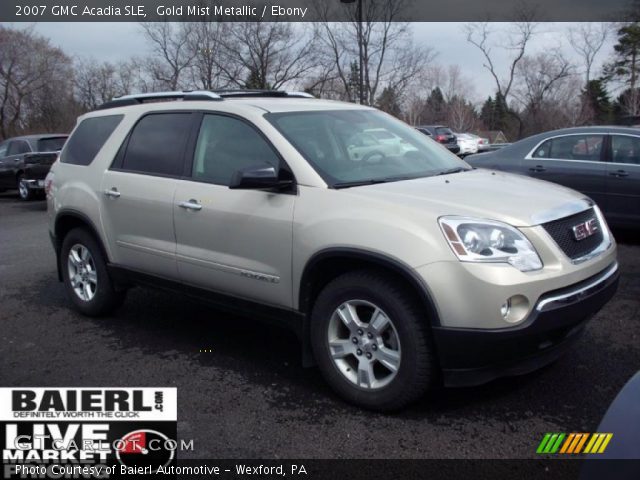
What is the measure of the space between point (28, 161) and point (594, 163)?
44.3 feet

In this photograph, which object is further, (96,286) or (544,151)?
(544,151)

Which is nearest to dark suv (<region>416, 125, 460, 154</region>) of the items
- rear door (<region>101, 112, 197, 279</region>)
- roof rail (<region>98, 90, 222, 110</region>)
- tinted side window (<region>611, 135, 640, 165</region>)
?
tinted side window (<region>611, 135, 640, 165</region>)

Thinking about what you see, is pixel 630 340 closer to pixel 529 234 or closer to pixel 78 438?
pixel 529 234

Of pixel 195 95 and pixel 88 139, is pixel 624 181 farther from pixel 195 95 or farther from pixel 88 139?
pixel 88 139

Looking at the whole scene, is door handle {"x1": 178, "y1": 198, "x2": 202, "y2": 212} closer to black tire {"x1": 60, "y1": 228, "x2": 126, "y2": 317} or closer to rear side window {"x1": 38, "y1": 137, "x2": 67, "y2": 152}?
black tire {"x1": 60, "y1": 228, "x2": 126, "y2": 317}

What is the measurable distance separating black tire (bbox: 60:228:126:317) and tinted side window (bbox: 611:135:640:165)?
608cm

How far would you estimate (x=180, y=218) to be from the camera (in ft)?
14.5

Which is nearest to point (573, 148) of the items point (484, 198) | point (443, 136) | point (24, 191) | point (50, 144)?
point (484, 198)

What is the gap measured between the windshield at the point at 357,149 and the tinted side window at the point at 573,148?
395 centimetres

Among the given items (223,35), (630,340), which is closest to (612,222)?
(630,340)

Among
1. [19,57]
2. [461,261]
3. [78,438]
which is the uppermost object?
[19,57]

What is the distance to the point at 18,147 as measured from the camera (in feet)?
54.7

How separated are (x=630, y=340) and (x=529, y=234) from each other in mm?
1829

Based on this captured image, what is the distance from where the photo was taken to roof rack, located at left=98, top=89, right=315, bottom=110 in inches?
187
